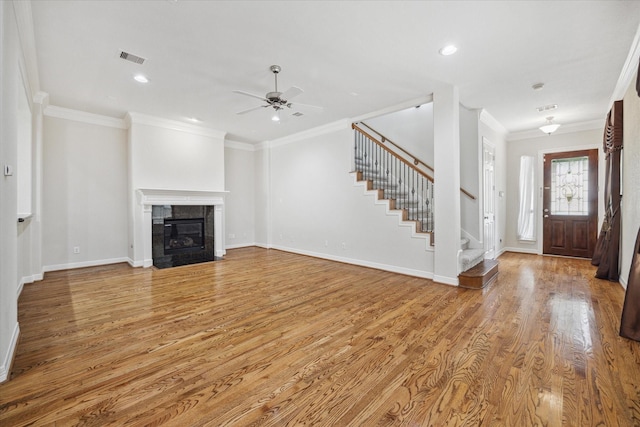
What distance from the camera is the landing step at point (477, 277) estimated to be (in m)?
3.98

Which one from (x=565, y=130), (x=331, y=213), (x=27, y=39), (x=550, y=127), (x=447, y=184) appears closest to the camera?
(x=27, y=39)

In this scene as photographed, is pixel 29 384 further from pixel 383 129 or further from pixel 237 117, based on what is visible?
pixel 383 129

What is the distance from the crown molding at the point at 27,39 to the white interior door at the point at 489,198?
6.44m

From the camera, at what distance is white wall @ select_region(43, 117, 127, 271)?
504cm

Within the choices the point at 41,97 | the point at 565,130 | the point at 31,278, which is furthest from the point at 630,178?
the point at 31,278

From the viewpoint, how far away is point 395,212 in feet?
16.3

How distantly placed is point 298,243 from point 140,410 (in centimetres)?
524

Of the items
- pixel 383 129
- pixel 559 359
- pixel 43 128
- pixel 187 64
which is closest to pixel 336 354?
pixel 559 359

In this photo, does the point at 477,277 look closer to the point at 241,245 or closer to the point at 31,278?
the point at 241,245

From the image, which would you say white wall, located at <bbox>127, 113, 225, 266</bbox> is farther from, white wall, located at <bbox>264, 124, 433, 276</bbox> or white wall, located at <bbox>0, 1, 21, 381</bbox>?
white wall, located at <bbox>0, 1, 21, 381</bbox>

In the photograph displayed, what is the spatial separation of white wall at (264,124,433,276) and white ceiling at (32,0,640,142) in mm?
1433

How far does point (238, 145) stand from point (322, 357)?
6697 mm

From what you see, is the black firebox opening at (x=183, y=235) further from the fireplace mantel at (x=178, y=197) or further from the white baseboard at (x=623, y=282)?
the white baseboard at (x=623, y=282)

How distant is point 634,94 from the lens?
3494 mm
